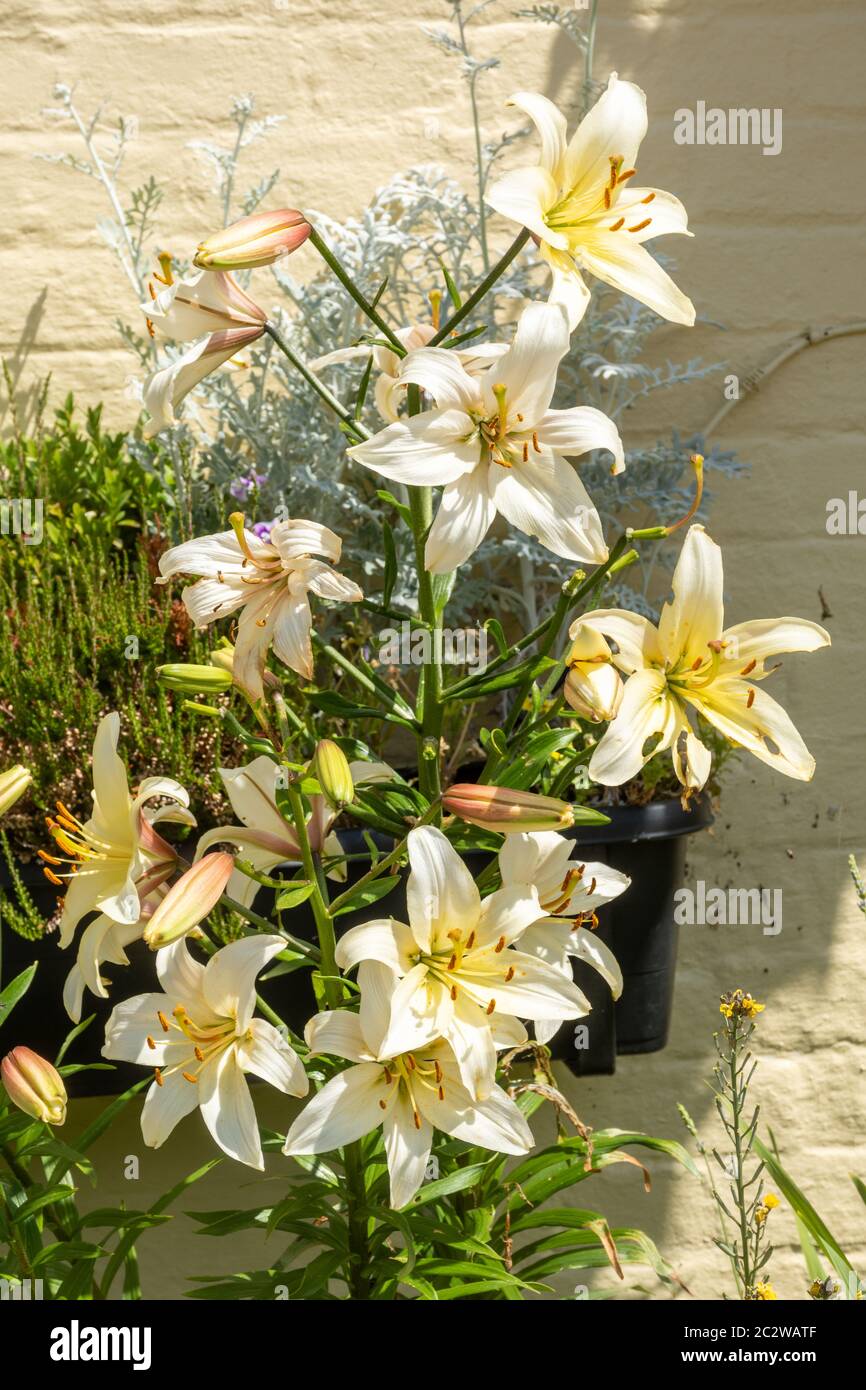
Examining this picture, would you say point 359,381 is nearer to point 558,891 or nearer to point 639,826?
point 639,826

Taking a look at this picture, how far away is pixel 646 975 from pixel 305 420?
0.93 m

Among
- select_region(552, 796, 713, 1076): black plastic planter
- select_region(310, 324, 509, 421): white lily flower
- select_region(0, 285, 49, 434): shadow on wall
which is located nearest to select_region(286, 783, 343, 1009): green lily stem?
select_region(310, 324, 509, 421): white lily flower

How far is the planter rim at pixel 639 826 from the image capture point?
69.2 inches

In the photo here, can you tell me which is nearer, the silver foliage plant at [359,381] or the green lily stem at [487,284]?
the green lily stem at [487,284]

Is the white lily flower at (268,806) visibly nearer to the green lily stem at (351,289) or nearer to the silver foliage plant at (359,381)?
the green lily stem at (351,289)

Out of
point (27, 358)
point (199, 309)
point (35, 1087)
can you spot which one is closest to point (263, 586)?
point (199, 309)

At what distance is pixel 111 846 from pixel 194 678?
16 centimetres

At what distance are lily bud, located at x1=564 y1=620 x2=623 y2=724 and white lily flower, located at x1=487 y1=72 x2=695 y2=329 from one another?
26cm

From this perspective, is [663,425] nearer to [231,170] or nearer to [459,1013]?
[231,170]

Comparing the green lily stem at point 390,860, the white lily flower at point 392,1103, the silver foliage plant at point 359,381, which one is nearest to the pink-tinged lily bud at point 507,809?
the green lily stem at point 390,860

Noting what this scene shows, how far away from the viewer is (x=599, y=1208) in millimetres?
2082

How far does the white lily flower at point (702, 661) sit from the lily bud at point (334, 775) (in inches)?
9.0

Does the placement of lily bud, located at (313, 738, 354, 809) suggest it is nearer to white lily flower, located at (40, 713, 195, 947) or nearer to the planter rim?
white lily flower, located at (40, 713, 195, 947)

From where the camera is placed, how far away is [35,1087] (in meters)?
1.21
